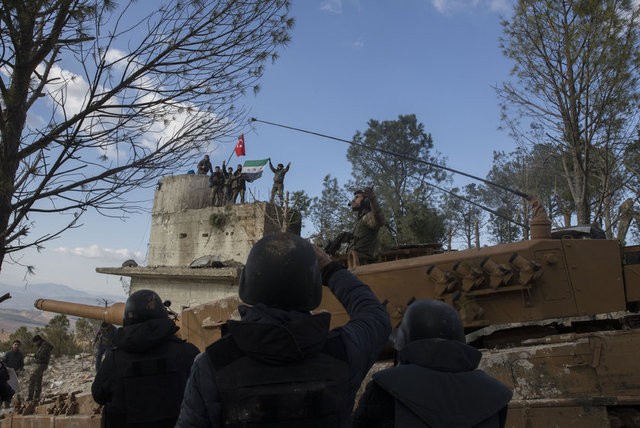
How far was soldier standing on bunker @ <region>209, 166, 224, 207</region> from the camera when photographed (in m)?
21.0

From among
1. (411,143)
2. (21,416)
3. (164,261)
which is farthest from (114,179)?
(411,143)

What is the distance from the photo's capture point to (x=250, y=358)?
169 cm

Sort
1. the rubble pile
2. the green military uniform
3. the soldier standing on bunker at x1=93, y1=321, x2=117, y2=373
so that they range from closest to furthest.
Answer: the soldier standing on bunker at x1=93, y1=321, x2=117, y2=373, the green military uniform, the rubble pile

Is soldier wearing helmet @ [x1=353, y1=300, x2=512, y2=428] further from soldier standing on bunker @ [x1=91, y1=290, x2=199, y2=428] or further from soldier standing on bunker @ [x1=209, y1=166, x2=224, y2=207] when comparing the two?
soldier standing on bunker @ [x1=209, y1=166, x2=224, y2=207]

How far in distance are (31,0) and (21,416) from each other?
6.22 metres

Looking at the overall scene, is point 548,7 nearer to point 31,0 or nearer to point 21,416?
point 31,0

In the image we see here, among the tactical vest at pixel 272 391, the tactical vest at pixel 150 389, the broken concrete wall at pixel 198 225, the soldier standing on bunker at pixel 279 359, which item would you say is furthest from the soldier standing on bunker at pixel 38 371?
the tactical vest at pixel 272 391

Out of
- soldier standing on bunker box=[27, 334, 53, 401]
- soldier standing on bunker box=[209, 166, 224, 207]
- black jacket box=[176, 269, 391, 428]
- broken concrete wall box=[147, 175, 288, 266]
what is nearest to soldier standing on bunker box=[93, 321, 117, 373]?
black jacket box=[176, 269, 391, 428]

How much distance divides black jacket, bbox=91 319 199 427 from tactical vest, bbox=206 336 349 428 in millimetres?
2074

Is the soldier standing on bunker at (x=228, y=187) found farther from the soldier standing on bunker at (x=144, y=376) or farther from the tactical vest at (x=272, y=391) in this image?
the tactical vest at (x=272, y=391)

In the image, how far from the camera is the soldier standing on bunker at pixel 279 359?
1.65 meters

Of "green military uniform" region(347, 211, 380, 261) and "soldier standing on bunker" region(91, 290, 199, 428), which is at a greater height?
"green military uniform" region(347, 211, 380, 261)

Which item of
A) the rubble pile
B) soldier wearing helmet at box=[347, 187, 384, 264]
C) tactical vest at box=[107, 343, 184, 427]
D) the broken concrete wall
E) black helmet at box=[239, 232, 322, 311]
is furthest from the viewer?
the broken concrete wall

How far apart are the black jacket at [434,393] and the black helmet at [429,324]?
187mm
